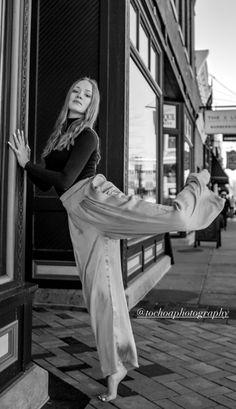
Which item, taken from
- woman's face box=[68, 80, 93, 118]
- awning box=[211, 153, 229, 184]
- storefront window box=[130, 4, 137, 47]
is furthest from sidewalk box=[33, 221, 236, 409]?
awning box=[211, 153, 229, 184]

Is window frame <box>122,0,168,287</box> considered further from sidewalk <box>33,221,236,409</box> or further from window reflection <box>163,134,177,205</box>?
window reflection <box>163,134,177,205</box>

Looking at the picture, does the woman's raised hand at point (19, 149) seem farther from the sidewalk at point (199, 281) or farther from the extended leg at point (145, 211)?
the sidewalk at point (199, 281)

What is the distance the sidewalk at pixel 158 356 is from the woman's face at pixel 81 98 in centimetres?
179

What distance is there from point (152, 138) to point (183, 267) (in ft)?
8.39

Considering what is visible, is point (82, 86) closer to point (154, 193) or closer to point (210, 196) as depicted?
point (210, 196)

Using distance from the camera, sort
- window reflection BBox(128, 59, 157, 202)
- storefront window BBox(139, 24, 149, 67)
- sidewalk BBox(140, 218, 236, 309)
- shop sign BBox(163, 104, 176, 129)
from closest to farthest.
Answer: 1. sidewalk BBox(140, 218, 236, 309)
2. window reflection BBox(128, 59, 157, 202)
3. storefront window BBox(139, 24, 149, 67)
4. shop sign BBox(163, 104, 176, 129)

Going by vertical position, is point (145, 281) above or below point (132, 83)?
below

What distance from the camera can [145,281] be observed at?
6.40 meters

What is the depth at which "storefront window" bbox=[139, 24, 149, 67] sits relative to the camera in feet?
22.9

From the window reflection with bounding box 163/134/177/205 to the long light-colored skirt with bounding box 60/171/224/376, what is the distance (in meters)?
10.1

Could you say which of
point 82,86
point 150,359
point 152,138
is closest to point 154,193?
point 152,138

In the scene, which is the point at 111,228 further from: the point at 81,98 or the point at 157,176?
the point at 157,176

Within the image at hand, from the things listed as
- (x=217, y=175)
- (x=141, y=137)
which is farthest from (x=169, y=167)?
(x=217, y=175)

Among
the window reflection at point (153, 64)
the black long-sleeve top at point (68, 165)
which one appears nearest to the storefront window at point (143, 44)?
the window reflection at point (153, 64)
